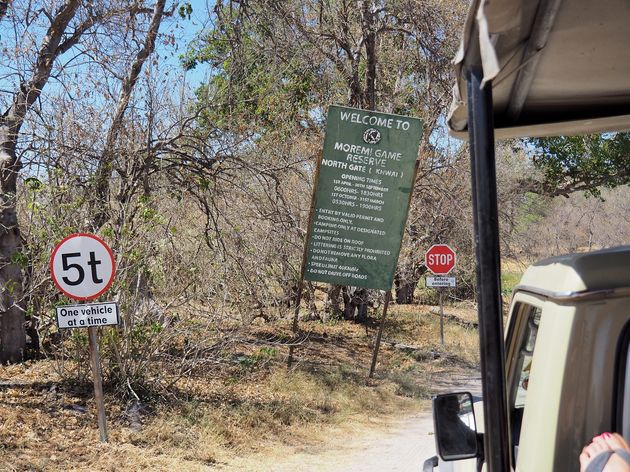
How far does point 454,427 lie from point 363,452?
263 inches

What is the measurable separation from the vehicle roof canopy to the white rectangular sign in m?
5.98

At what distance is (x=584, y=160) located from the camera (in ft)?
79.3

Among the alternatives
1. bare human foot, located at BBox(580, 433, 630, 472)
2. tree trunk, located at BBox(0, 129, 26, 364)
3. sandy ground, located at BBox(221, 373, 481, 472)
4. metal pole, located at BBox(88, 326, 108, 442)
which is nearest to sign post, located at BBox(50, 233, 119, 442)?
metal pole, located at BBox(88, 326, 108, 442)

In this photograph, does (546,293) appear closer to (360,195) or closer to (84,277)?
(84,277)

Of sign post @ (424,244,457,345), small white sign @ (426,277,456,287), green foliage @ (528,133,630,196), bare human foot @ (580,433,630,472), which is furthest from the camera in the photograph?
green foliage @ (528,133,630,196)

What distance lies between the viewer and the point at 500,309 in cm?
196

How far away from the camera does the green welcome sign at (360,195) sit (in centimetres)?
1162

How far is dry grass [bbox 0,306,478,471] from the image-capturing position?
297 inches

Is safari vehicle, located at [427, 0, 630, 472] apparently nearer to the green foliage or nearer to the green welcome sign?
the green welcome sign

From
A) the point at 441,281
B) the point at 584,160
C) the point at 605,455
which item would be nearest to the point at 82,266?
the point at 605,455

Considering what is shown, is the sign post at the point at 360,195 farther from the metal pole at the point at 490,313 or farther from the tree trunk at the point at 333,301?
the metal pole at the point at 490,313

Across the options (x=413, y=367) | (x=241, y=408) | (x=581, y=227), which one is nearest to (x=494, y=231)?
(x=241, y=408)

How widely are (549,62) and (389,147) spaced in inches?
366

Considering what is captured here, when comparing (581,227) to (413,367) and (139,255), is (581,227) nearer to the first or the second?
(413,367)
